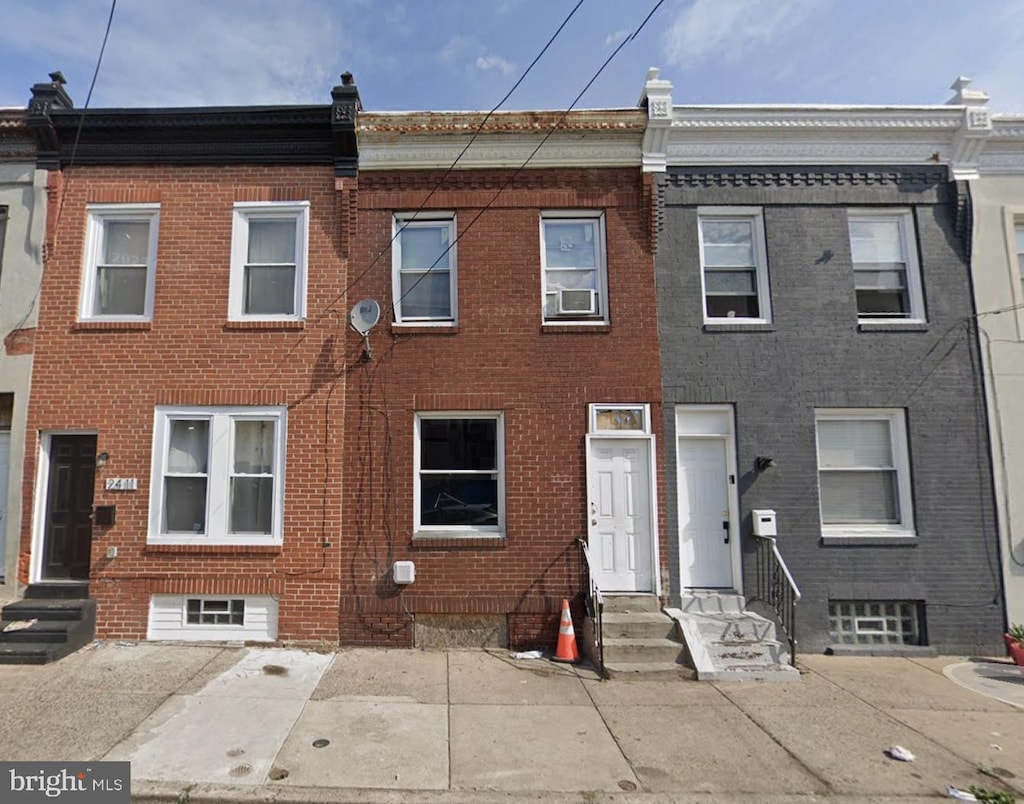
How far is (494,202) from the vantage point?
8.27 metres

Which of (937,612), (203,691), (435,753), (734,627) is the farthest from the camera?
(937,612)

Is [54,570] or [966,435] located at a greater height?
[966,435]

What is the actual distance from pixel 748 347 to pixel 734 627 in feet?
12.1

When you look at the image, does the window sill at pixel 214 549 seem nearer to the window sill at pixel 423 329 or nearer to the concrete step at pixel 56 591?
the concrete step at pixel 56 591

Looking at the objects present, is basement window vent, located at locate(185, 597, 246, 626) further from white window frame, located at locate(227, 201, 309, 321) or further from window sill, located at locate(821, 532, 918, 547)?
window sill, located at locate(821, 532, 918, 547)

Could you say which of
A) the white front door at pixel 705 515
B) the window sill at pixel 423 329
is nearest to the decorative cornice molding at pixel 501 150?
the window sill at pixel 423 329

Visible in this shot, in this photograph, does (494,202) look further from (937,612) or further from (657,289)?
(937,612)

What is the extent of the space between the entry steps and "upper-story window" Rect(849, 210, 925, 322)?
10.9 metres

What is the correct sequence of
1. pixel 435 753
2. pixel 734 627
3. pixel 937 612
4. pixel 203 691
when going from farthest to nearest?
1. pixel 937 612
2. pixel 734 627
3. pixel 203 691
4. pixel 435 753

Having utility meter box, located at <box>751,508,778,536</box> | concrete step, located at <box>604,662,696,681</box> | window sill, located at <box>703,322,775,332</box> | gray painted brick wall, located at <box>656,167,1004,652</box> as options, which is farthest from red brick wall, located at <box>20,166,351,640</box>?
utility meter box, located at <box>751,508,778,536</box>

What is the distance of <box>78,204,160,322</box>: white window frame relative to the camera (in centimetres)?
804

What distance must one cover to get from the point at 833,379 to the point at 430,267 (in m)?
5.83

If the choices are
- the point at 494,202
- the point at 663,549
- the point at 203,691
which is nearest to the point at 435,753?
the point at 203,691

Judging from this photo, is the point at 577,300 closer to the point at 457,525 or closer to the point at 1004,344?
the point at 457,525
